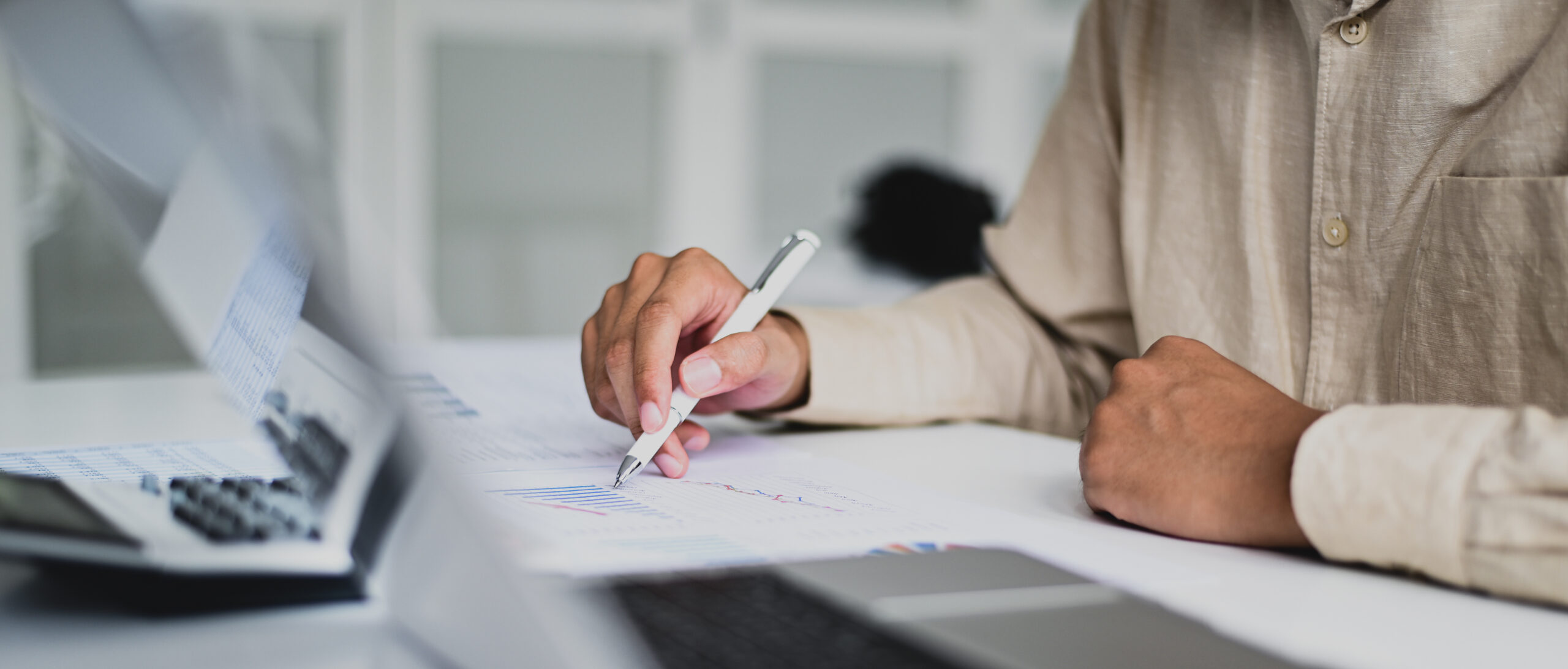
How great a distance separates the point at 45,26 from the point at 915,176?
2.16 metres

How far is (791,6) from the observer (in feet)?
11.7

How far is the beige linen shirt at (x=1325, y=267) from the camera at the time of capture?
44 centimetres

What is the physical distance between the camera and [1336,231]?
0.73 metres

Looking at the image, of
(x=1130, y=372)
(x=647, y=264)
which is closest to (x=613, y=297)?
(x=647, y=264)

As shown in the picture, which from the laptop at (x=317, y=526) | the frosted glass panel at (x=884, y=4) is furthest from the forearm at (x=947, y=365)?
the frosted glass panel at (x=884, y=4)

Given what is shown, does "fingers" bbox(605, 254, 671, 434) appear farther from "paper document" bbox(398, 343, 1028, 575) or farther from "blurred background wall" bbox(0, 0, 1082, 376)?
"blurred background wall" bbox(0, 0, 1082, 376)

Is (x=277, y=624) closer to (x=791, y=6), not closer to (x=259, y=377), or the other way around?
(x=259, y=377)

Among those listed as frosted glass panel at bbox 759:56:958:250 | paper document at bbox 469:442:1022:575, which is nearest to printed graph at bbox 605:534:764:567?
paper document at bbox 469:442:1022:575

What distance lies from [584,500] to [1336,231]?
1.65 feet

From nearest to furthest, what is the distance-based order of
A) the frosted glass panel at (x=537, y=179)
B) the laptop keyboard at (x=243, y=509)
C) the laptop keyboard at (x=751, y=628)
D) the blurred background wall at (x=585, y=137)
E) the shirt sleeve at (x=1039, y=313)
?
the laptop keyboard at (x=751, y=628)
the laptop keyboard at (x=243, y=509)
the shirt sleeve at (x=1039, y=313)
the blurred background wall at (x=585, y=137)
the frosted glass panel at (x=537, y=179)

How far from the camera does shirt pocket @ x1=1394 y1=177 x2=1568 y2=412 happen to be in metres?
0.59

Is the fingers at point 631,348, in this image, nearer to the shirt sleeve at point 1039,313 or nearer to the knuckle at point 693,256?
the knuckle at point 693,256

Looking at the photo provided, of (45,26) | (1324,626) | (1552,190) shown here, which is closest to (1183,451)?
(1324,626)

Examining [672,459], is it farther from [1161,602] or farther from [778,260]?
[1161,602]
